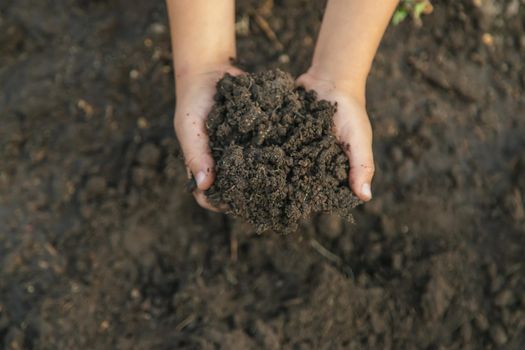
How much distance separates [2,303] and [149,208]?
0.74m

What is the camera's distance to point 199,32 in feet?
7.26

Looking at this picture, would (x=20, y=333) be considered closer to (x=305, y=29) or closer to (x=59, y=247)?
(x=59, y=247)

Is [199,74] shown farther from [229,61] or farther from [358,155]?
[358,155]

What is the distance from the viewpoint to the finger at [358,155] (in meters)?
1.95

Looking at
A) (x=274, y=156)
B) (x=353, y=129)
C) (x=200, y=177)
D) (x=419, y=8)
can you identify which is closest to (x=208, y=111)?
(x=200, y=177)

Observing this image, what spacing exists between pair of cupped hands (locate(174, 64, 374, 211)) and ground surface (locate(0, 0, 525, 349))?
1.67 feet

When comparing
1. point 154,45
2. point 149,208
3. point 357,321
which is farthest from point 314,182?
point 154,45

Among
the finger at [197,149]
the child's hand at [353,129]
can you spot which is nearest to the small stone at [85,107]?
the finger at [197,149]

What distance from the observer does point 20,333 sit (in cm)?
231

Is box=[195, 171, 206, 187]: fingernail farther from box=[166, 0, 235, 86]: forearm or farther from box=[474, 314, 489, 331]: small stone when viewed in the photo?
box=[474, 314, 489, 331]: small stone

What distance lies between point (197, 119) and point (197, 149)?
4.7 inches

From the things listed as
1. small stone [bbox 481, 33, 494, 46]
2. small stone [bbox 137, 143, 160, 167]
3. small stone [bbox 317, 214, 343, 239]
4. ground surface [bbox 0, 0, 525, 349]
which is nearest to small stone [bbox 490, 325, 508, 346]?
ground surface [bbox 0, 0, 525, 349]

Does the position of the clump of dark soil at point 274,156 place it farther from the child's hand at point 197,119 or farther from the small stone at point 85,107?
the small stone at point 85,107

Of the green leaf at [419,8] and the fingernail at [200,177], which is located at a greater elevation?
the green leaf at [419,8]
